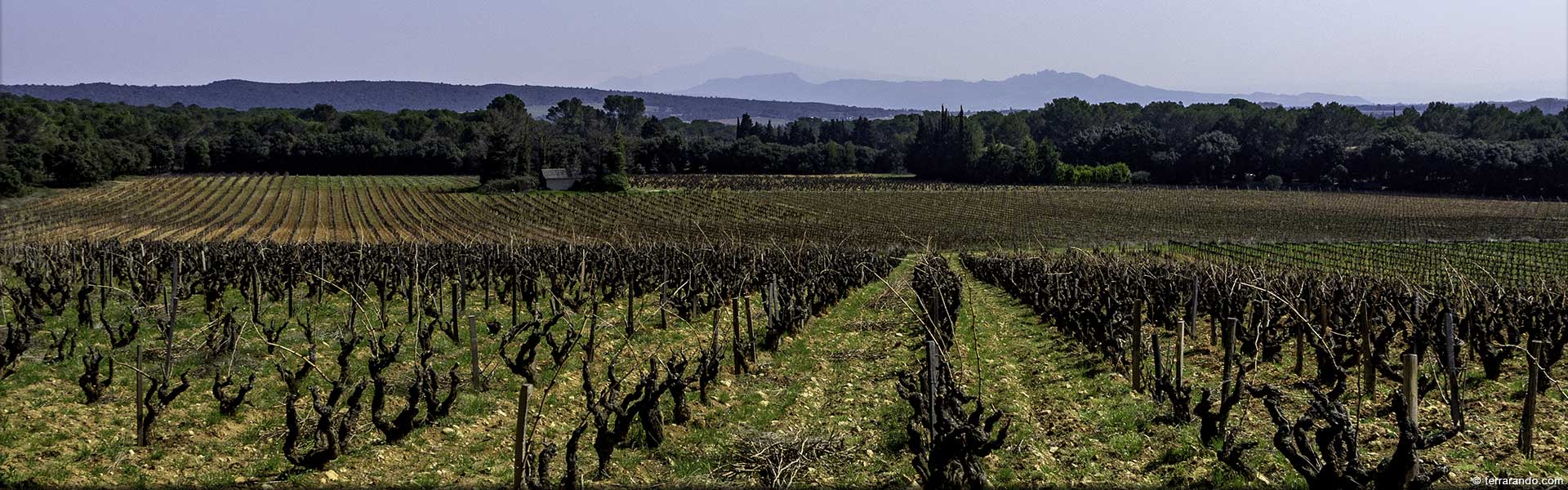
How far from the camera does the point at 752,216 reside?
211ft

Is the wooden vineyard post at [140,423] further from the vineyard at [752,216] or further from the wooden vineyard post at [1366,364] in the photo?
the vineyard at [752,216]

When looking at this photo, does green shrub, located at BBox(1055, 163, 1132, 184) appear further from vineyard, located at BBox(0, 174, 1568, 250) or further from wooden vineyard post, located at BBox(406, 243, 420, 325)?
wooden vineyard post, located at BBox(406, 243, 420, 325)

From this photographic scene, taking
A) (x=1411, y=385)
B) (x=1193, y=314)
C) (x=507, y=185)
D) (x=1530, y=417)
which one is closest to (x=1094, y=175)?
(x=507, y=185)

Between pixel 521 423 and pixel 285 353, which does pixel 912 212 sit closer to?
pixel 285 353

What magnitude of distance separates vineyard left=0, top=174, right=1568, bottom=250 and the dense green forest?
6.87 metres

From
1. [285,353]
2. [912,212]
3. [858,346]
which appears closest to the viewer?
[285,353]

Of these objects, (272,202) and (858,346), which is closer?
(858,346)

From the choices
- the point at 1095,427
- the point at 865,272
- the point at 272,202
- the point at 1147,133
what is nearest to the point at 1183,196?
the point at 1147,133

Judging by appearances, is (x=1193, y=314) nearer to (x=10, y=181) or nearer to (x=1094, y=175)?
(x=10, y=181)

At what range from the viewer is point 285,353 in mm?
13633

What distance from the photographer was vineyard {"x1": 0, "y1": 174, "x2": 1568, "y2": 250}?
48125 millimetres

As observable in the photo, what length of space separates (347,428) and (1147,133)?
10626 cm

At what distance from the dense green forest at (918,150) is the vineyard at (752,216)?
6874 millimetres

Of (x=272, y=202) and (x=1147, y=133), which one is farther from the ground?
(x=1147, y=133)
